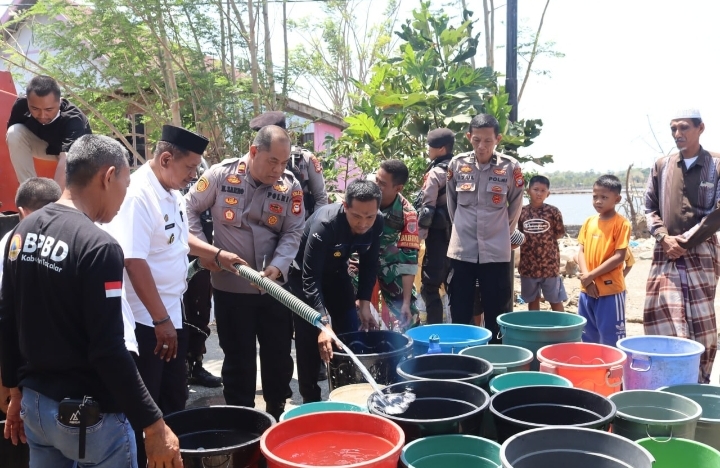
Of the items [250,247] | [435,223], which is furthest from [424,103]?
[250,247]

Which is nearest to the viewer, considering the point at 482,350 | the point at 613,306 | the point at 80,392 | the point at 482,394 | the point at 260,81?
the point at 80,392

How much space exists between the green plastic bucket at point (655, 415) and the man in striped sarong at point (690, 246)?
1.66 metres

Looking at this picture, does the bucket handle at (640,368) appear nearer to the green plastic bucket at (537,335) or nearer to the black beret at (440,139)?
the green plastic bucket at (537,335)

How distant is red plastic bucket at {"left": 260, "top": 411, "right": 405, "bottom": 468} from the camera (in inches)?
89.2

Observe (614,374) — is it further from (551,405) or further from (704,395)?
(551,405)

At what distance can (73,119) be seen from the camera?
14.1 feet

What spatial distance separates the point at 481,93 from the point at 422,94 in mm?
741

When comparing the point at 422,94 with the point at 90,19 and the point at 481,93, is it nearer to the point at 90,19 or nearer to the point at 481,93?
the point at 481,93

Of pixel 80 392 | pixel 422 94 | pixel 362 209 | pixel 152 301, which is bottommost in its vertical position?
pixel 80 392

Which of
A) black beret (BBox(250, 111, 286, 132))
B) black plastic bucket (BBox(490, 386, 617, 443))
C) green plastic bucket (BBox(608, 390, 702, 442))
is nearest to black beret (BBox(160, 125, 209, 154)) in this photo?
black plastic bucket (BBox(490, 386, 617, 443))

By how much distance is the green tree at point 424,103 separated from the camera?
6.75 meters

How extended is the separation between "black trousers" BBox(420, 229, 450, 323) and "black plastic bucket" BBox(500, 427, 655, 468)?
10.5 feet

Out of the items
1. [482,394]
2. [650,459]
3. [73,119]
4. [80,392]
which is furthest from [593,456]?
[73,119]

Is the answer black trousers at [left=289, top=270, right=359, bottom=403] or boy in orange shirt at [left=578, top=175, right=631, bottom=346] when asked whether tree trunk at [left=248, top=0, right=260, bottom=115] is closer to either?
boy in orange shirt at [left=578, top=175, right=631, bottom=346]
